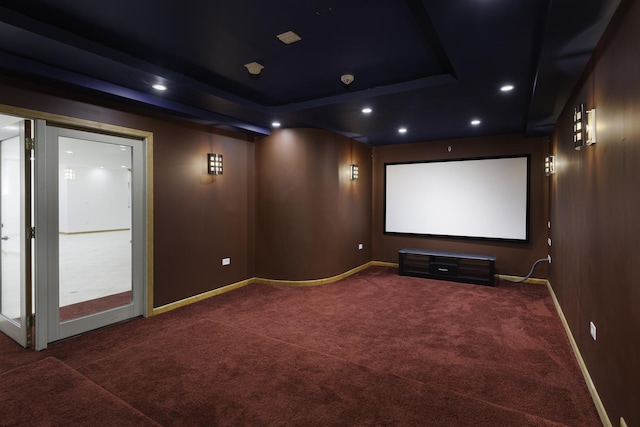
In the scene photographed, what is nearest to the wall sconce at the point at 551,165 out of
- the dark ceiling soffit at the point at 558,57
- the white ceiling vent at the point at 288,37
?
the dark ceiling soffit at the point at 558,57

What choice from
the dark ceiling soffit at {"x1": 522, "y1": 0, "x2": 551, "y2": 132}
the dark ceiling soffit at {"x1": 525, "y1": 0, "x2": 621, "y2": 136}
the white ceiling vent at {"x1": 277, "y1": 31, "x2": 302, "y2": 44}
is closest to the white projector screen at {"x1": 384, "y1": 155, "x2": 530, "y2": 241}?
the dark ceiling soffit at {"x1": 525, "y1": 0, "x2": 621, "y2": 136}

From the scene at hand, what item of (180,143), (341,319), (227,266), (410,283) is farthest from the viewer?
(410,283)

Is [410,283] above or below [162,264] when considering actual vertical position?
below

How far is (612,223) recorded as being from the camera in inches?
80.7

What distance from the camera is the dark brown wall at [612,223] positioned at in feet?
5.57

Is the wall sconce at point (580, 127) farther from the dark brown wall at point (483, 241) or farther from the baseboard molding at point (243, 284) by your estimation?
the baseboard molding at point (243, 284)

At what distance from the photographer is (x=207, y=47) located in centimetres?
289

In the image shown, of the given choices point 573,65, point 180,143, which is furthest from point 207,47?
point 573,65

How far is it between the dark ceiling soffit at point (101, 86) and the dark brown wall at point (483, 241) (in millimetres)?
3550

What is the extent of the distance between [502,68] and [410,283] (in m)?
3.66

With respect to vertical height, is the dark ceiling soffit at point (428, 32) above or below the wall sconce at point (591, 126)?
above

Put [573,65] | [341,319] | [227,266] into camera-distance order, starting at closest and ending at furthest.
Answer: [573,65], [341,319], [227,266]

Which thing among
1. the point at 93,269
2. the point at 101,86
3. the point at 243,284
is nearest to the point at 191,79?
the point at 101,86

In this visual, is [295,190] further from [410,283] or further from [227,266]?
[410,283]
